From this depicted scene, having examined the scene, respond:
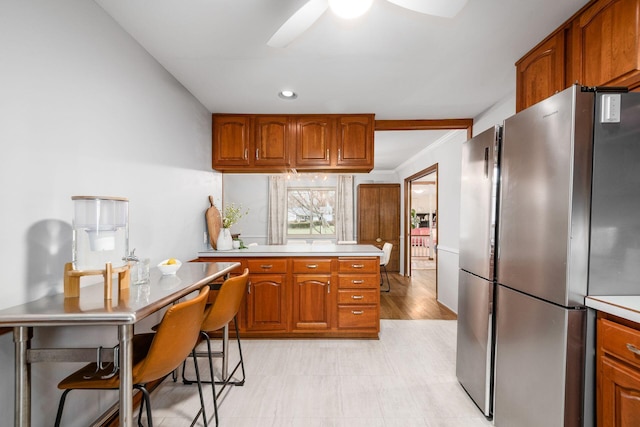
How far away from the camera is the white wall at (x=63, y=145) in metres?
1.20

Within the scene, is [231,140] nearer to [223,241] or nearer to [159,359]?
[223,241]

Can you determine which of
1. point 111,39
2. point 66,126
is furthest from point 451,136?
point 66,126

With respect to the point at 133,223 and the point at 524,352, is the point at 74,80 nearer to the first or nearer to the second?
the point at 133,223

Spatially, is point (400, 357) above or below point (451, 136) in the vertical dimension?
below

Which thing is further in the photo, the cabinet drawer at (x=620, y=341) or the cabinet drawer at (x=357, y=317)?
the cabinet drawer at (x=357, y=317)

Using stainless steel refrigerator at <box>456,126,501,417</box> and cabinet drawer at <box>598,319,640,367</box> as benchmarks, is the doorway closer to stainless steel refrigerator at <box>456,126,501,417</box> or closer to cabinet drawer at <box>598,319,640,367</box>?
stainless steel refrigerator at <box>456,126,501,417</box>

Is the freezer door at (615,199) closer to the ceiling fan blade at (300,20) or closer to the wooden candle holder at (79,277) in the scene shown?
the ceiling fan blade at (300,20)

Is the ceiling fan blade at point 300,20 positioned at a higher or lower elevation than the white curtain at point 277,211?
higher

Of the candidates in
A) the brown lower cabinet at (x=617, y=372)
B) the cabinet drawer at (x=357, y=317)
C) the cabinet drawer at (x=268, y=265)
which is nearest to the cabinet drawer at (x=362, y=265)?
the cabinet drawer at (x=357, y=317)

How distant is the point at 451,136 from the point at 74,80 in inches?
157

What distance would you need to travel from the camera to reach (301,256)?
3061 mm

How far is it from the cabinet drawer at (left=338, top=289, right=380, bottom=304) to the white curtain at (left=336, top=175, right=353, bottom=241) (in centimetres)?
352

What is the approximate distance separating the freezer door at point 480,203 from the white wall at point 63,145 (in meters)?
2.28

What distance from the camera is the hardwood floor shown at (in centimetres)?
377
